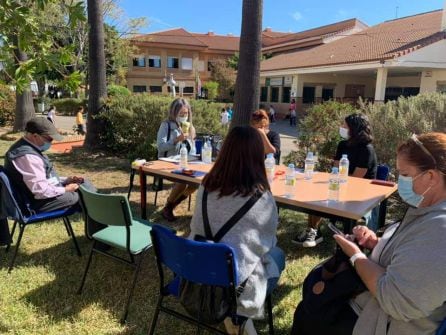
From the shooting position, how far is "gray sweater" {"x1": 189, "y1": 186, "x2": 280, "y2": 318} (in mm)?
2174

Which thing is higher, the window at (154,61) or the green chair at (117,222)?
the window at (154,61)

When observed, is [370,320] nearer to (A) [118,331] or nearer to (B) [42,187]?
(A) [118,331]

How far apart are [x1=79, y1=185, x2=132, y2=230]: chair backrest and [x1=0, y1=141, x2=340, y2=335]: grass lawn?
0.71 meters

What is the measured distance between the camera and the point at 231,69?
37.0 m

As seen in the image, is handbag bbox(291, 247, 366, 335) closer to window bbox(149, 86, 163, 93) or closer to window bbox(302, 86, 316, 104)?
window bbox(302, 86, 316, 104)

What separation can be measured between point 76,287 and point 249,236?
6.30ft

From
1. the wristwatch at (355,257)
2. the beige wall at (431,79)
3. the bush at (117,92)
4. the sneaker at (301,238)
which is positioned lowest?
the sneaker at (301,238)

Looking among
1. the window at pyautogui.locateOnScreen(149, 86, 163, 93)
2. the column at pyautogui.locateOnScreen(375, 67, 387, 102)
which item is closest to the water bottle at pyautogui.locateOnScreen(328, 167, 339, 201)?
the column at pyautogui.locateOnScreen(375, 67, 387, 102)

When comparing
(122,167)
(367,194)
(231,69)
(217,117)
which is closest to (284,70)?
(231,69)

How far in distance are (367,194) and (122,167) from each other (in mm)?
5894

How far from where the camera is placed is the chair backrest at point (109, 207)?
2.80m

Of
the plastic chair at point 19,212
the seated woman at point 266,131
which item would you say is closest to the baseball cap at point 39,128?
the plastic chair at point 19,212

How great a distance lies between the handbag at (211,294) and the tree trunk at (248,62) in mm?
4313

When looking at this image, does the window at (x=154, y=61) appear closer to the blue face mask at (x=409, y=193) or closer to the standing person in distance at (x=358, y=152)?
the standing person in distance at (x=358, y=152)
